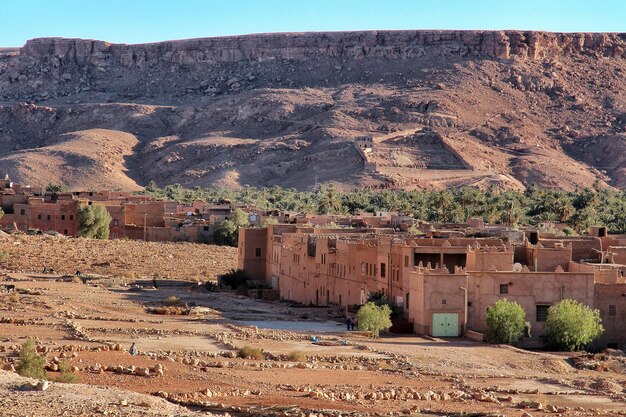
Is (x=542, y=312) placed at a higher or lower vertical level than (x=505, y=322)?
higher

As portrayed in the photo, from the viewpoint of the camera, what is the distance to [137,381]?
25391mm

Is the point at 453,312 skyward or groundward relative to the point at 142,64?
groundward

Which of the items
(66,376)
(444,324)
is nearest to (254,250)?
(444,324)

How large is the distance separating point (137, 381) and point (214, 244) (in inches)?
1748

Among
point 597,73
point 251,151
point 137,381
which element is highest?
point 597,73

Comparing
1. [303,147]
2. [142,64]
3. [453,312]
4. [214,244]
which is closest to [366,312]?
[453,312]

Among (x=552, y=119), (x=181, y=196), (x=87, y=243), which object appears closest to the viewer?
(x=87, y=243)

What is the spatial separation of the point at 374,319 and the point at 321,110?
115 meters

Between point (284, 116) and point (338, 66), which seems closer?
point (284, 116)

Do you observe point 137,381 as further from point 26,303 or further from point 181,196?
point 181,196

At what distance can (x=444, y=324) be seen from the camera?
34.6m

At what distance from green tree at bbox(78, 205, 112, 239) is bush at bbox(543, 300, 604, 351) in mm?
35558

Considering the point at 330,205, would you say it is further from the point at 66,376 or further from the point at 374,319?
the point at 66,376

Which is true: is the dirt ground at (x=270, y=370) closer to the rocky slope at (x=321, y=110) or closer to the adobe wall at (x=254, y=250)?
the adobe wall at (x=254, y=250)
